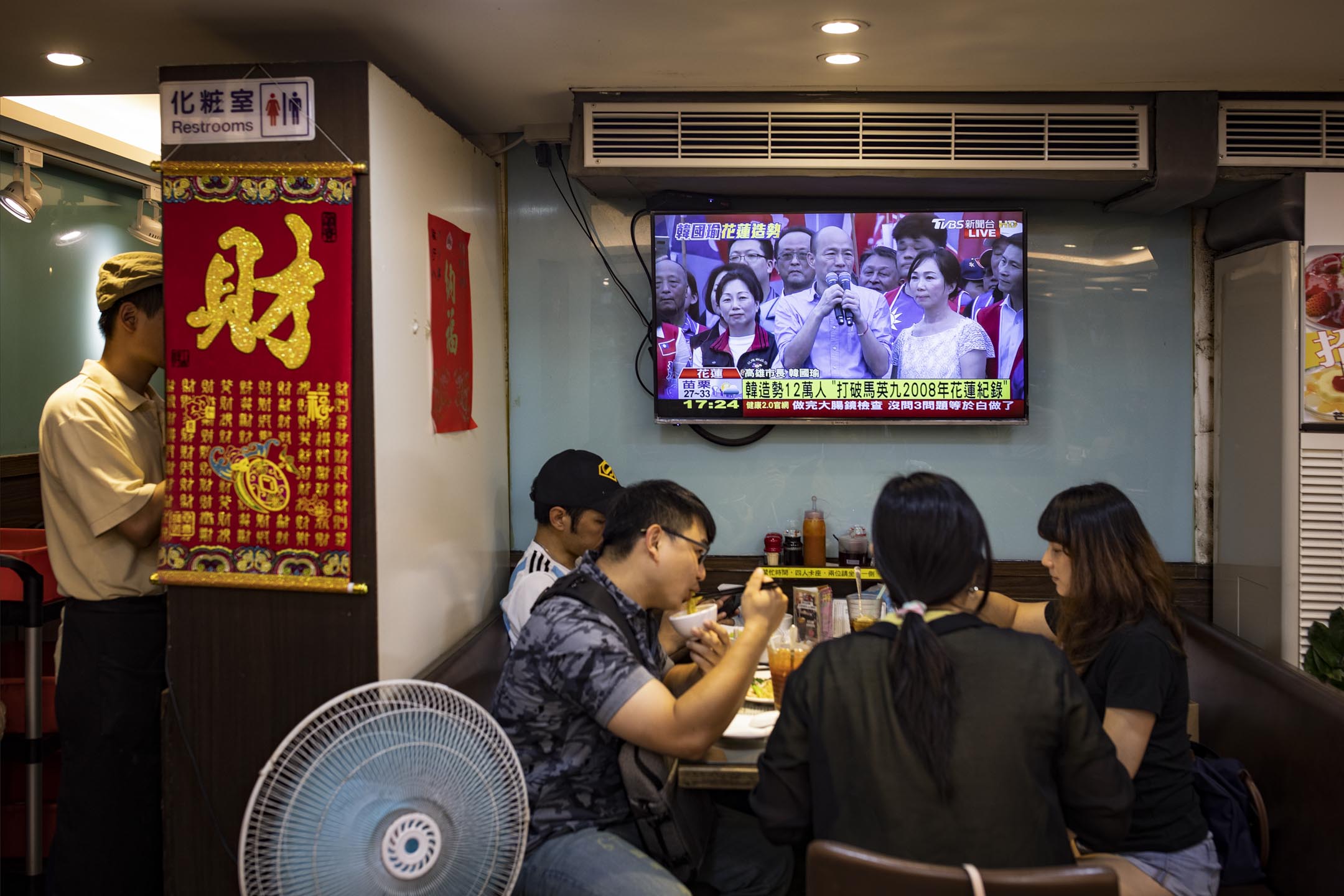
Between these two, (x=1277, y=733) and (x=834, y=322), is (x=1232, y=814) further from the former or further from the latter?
(x=834, y=322)

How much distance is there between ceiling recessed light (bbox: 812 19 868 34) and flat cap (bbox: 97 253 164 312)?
6.40 ft

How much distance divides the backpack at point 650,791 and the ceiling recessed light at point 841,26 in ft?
5.54

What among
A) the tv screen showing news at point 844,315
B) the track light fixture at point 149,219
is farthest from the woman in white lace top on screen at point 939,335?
the track light fixture at point 149,219

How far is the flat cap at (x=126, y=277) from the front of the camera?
2.96 m

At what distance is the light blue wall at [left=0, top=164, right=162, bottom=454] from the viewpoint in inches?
179

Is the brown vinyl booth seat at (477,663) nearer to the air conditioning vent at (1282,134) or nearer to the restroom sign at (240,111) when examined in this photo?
the restroom sign at (240,111)

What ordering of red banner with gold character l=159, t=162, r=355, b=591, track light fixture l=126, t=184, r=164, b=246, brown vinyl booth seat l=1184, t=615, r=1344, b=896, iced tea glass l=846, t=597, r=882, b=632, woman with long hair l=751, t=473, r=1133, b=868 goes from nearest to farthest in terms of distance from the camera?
woman with long hair l=751, t=473, r=1133, b=868, brown vinyl booth seat l=1184, t=615, r=1344, b=896, red banner with gold character l=159, t=162, r=355, b=591, iced tea glass l=846, t=597, r=882, b=632, track light fixture l=126, t=184, r=164, b=246

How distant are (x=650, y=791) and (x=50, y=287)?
4.18 meters

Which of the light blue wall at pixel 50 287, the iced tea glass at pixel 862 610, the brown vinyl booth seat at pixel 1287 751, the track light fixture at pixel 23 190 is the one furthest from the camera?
the light blue wall at pixel 50 287

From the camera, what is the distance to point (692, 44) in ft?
10.0

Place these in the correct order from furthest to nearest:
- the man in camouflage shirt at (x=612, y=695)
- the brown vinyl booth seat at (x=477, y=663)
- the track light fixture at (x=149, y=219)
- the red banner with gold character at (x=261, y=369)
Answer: the track light fixture at (x=149, y=219) < the brown vinyl booth seat at (x=477, y=663) < the red banner with gold character at (x=261, y=369) < the man in camouflage shirt at (x=612, y=695)

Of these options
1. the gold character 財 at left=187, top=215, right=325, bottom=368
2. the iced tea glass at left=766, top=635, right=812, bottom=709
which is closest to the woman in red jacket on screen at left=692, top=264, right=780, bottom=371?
the iced tea glass at left=766, top=635, right=812, bottom=709

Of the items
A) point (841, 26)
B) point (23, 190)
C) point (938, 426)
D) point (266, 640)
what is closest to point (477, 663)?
point (266, 640)

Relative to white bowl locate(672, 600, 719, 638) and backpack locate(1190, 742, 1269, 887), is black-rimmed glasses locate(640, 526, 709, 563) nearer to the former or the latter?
white bowl locate(672, 600, 719, 638)
